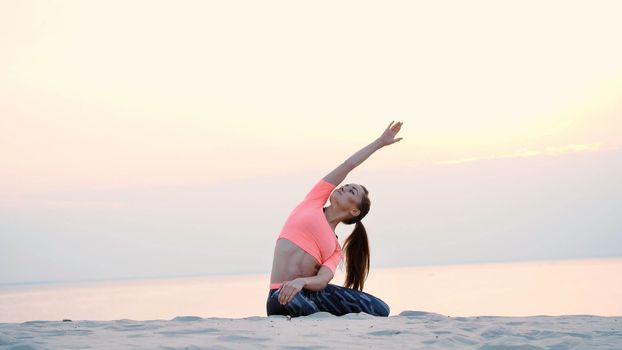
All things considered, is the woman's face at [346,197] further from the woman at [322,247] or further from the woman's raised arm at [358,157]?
the woman's raised arm at [358,157]

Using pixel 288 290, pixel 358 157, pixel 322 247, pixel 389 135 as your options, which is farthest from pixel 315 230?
pixel 389 135

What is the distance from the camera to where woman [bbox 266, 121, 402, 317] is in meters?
6.54

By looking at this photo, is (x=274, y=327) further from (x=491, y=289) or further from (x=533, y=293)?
(x=491, y=289)

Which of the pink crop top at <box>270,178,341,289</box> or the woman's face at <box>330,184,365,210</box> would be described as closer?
the pink crop top at <box>270,178,341,289</box>

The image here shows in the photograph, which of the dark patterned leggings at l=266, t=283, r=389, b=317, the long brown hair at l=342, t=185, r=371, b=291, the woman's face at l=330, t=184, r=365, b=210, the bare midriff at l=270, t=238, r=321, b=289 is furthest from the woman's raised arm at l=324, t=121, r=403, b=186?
the dark patterned leggings at l=266, t=283, r=389, b=317

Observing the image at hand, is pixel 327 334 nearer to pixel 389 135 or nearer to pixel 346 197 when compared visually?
pixel 346 197

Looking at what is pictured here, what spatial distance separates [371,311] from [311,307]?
0.60m

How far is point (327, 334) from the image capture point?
471 cm

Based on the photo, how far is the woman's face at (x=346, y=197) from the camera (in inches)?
267

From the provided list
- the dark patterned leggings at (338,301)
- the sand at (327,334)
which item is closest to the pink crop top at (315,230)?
the dark patterned leggings at (338,301)

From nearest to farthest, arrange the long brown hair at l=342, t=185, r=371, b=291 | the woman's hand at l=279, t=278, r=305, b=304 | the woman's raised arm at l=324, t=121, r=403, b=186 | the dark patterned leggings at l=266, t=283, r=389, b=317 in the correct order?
the woman's hand at l=279, t=278, r=305, b=304, the dark patterned leggings at l=266, t=283, r=389, b=317, the woman's raised arm at l=324, t=121, r=403, b=186, the long brown hair at l=342, t=185, r=371, b=291

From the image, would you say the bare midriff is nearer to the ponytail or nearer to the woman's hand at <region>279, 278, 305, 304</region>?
the woman's hand at <region>279, 278, 305, 304</region>

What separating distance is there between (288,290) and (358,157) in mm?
1326

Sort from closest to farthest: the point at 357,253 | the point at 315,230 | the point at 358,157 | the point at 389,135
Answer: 1. the point at 315,230
2. the point at 358,157
3. the point at 389,135
4. the point at 357,253
